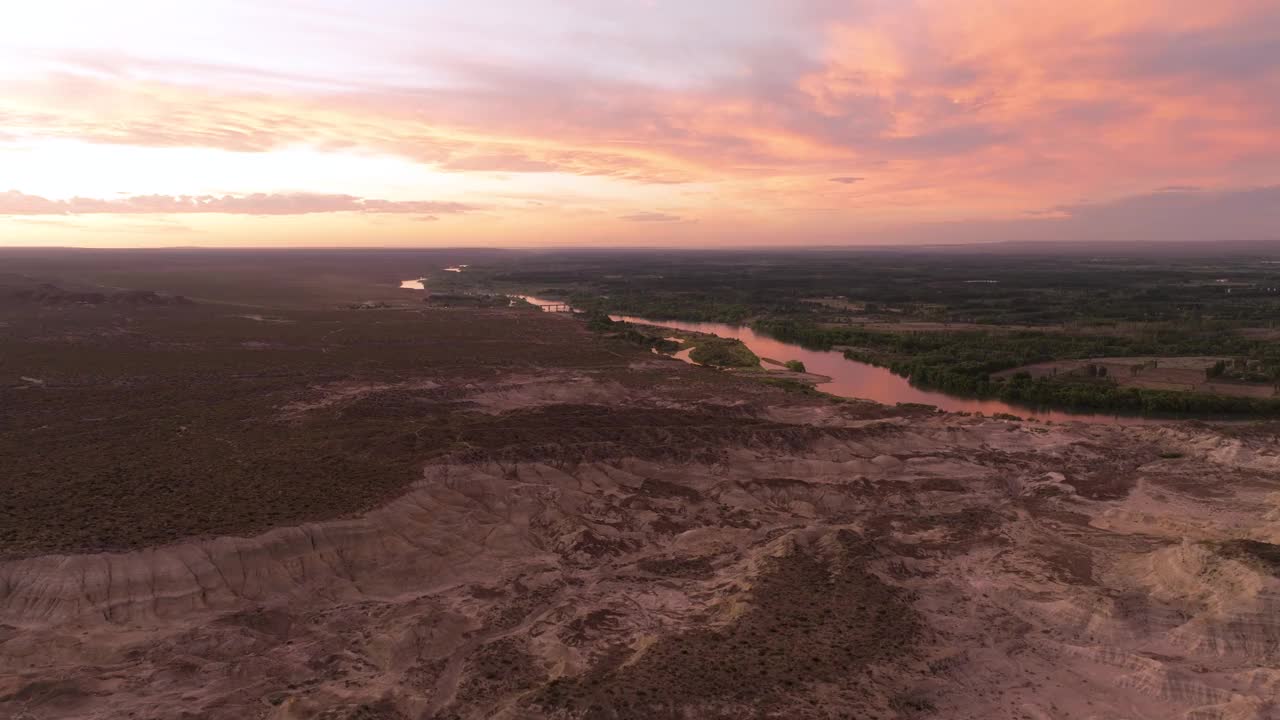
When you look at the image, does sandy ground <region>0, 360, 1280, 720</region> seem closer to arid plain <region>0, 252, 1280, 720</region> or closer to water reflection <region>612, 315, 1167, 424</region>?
arid plain <region>0, 252, 1280, 720</region>

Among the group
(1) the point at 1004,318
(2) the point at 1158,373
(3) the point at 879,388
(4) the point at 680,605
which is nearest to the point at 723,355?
(3) the point at 879,388

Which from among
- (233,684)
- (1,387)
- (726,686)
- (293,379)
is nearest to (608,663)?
(726,686)

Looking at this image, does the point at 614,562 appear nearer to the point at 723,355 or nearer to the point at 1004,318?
the point at 723,355

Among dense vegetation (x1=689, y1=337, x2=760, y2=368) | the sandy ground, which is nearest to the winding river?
dense vegetation (x1=689, y1=337, x2=760, y2=368)

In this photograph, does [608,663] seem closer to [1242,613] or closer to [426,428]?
[1242,613]

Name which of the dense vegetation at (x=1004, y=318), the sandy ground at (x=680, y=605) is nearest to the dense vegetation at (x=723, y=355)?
the dense vegetation at (x=1004, y=318)

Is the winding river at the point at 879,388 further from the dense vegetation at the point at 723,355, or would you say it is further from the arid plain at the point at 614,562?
the arid plain at the point at 614,562
